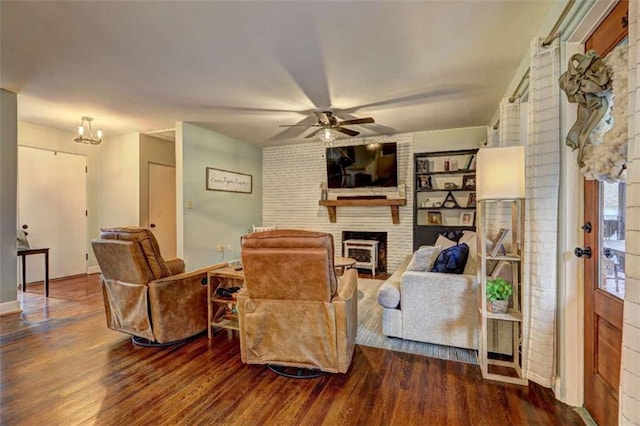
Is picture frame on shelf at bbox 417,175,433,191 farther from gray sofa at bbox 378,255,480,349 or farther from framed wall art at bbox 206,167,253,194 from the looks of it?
framed wall art at bbox 206,167,253,194

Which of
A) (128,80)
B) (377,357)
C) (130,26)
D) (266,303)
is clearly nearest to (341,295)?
(266,303)

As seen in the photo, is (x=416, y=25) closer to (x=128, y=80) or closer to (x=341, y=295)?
(x=341, y=295)

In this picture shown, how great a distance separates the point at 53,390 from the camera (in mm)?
2035

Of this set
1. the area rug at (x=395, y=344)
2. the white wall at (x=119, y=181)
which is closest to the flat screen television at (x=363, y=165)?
the area rug at (x=395, y=344)

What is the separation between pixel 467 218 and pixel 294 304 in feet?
13.6

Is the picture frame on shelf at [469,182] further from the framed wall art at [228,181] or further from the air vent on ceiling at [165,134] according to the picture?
the air vent on ceiling at [165,134]

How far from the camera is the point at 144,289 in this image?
254cm

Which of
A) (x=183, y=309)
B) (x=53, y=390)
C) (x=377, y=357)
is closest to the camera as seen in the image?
(x=53, y=390)

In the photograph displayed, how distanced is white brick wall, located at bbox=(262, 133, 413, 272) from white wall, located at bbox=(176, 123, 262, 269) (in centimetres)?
47

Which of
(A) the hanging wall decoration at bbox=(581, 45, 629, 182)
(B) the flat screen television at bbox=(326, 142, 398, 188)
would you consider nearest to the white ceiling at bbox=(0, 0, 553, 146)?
(A) the hanging wall decoration at bbox=(581, 45, 629, 182)

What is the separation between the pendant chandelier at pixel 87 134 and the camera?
14.9 feet

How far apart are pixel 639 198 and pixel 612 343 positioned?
0.97 metres

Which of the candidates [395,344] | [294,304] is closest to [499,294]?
[395,344]

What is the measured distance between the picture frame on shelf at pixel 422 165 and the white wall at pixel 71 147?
19.7 ft
